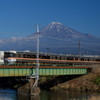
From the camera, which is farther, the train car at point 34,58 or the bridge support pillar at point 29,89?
the train car at point 34,58

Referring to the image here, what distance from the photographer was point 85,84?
88.6 metres

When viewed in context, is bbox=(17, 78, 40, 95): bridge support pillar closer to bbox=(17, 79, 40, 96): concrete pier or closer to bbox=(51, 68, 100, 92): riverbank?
bbox=(17, 79, 40, 96): concrete pier

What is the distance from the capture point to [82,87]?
287ft

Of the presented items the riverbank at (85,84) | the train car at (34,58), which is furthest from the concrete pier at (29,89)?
the riverbank at (85,84)

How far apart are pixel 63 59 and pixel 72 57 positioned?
5536 millimetres

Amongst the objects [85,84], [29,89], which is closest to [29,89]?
[29,89]

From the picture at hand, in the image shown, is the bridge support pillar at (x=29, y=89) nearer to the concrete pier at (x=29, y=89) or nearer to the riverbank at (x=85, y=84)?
the concrete pier at (x=29, y=89)

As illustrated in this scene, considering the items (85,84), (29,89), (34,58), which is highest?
(34,58)

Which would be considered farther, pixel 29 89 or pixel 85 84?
pixel 85 84

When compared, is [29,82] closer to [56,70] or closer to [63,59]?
[56,70]

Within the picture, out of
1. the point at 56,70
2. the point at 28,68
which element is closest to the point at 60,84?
the point at 56,70

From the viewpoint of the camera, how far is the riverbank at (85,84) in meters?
86.1

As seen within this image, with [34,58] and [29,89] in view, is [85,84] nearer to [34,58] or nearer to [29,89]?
[34,58]

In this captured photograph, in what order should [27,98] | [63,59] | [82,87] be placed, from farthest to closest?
[63,59] < [82,87] < [27,98]
